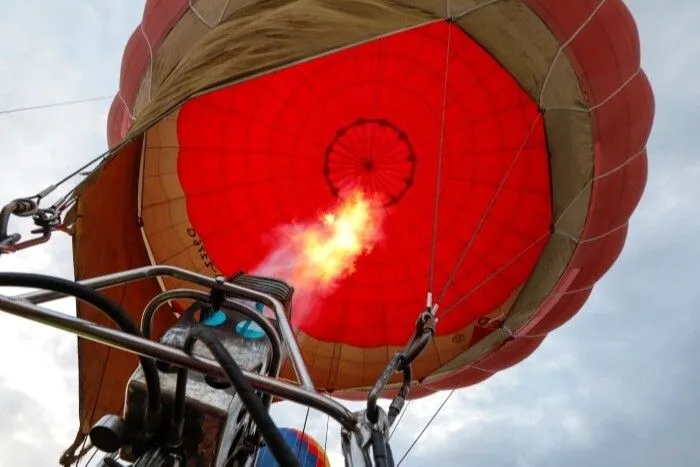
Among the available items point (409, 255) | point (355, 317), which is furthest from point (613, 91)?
point (355, 317)

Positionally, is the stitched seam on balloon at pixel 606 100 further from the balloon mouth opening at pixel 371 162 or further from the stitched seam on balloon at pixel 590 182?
the balloon mouth opening at pixel 371 162

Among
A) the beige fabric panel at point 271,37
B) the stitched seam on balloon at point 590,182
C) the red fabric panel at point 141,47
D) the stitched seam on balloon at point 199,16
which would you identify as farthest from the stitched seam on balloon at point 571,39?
the red fabric panel at point 141,47

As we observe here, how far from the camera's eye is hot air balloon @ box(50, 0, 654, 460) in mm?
5410

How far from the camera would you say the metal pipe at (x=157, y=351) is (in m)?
1.11

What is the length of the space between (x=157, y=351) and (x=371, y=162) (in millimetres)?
5787

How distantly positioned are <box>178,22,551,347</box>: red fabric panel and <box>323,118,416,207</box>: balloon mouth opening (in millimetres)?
12

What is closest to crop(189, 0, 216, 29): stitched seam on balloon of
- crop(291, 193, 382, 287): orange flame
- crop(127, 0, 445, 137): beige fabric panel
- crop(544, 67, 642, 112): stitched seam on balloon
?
crop(127, 0, 445, 137): beige fabric panel

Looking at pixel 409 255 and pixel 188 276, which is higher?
pixel 409 255

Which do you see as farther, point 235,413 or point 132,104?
point 132,104

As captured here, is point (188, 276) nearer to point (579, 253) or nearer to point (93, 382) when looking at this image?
point (93, 382)

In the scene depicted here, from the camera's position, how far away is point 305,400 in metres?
1.15

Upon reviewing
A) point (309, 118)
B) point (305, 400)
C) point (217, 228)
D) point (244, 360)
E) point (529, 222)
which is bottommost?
point (305, 400)

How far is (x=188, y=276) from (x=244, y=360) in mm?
497

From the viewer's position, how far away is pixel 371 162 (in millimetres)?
6805
